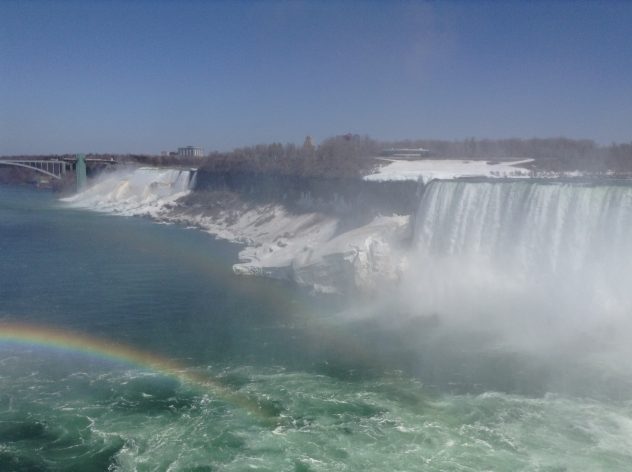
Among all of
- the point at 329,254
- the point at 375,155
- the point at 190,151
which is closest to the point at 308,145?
the point at 375,155

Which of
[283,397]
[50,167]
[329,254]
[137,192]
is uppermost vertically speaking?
[50,167]

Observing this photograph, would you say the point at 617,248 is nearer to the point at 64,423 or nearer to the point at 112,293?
the point at 64,423

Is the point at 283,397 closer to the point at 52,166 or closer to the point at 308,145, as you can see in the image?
the point at 308,145

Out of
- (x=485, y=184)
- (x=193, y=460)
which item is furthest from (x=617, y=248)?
(x=193, y=460)

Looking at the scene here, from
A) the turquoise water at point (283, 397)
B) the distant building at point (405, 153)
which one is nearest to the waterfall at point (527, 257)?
the turquoise water at point (283, 397)

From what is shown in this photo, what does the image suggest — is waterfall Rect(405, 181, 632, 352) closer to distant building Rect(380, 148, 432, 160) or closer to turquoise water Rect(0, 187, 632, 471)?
turquoise water Rect(0, 187, 632, 471)

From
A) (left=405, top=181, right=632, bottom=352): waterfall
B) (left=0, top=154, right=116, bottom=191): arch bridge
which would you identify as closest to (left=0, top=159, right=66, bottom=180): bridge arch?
(left=0, top=154, right=116, bottom=191): arch bridge
